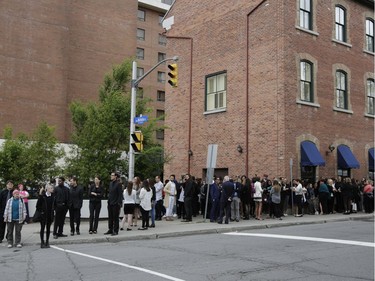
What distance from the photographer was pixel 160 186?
18484 mm

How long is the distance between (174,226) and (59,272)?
322 inches

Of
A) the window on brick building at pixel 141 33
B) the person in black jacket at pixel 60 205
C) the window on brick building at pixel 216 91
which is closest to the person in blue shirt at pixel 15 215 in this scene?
the person in black jacket at pixel 60 205

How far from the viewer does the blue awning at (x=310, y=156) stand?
21.5m

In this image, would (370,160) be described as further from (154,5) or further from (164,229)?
(154,5)

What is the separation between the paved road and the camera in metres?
8.30

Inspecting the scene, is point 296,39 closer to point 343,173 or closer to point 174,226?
point 343,173

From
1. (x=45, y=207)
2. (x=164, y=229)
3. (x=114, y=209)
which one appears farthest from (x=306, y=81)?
(x=45, y=207)

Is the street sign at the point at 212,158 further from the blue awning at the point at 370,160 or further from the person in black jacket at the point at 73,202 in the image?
the blue awning at the point at 370,160

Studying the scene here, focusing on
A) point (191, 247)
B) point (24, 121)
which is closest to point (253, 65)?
point (191, 247)

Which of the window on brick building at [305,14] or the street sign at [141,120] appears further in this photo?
the window on brick building at [305,14]

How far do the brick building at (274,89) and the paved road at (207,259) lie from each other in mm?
8497

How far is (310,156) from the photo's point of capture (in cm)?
2166

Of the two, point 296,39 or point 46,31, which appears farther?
point 46,31

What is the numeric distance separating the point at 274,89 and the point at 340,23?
6422mm
